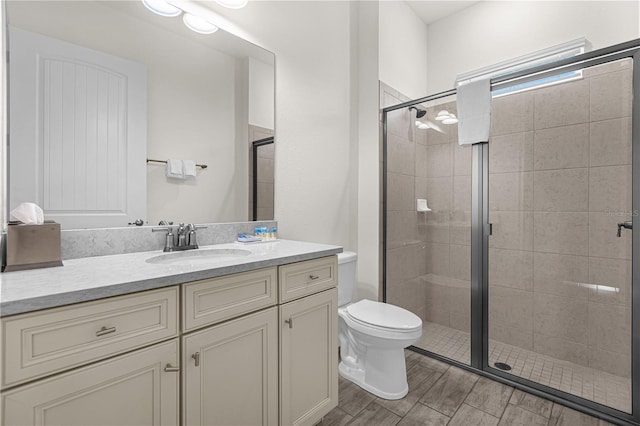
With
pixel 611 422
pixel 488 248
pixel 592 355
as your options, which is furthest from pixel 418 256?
pixel 611 422

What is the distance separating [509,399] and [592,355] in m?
0.65

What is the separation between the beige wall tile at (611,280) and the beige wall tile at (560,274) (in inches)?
1.5

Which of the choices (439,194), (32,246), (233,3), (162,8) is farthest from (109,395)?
(439,194)

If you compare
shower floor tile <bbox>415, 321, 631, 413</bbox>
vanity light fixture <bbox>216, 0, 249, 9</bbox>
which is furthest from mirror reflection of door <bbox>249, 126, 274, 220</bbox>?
shower floor tile <bbox>415, 321, 631, 413</bbox>

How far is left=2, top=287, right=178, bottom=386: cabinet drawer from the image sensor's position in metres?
0.72

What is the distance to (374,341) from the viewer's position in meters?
1.82

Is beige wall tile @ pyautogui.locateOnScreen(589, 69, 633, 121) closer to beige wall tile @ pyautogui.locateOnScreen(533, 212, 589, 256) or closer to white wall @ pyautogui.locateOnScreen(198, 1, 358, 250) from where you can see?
beige wall tile @ pyautogui.locateOnScreen(533, 212, 589, 256)

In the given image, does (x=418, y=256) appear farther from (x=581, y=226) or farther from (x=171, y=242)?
(x=171, y=242)

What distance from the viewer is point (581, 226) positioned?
2.00 metres

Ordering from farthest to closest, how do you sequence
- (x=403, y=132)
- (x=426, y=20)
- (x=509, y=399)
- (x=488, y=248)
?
(x=426, y=20), (x=403, y=132), (x=488, y=248), (x=509, y=399)

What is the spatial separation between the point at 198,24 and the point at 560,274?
265 cm

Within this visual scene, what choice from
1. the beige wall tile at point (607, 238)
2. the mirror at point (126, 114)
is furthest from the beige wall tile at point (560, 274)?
the mirror at point (126, 114)

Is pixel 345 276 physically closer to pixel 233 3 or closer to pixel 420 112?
pixel 420 112

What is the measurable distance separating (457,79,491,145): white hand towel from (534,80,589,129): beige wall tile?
0.40 meters
